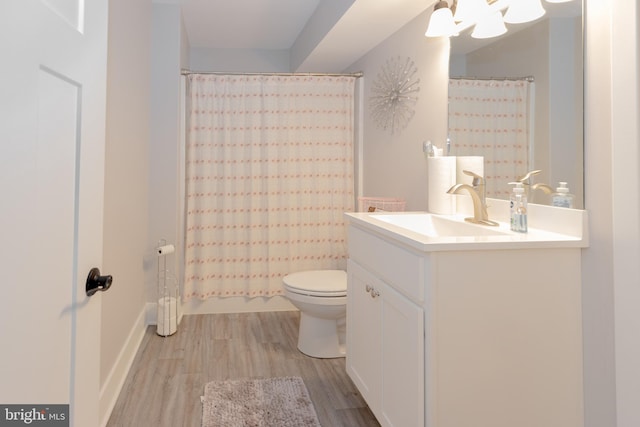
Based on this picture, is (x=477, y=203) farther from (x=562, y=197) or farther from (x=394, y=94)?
(x=394, y=94)

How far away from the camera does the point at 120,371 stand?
2.19 meters

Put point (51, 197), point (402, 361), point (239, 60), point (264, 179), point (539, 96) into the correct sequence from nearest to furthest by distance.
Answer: point (51, 197), point (402, 361), point (539, 96), point (264, 179), point (239, 60)

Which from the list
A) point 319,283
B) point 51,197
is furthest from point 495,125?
point 51,197

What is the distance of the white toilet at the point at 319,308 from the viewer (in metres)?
→ 2.47

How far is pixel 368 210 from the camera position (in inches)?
110

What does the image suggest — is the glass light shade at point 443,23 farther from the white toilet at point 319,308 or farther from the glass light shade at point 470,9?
the white toilet at point 319,308

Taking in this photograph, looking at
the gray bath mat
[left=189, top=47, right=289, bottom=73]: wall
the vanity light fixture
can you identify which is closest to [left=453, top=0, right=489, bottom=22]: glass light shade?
the vanity light fixture

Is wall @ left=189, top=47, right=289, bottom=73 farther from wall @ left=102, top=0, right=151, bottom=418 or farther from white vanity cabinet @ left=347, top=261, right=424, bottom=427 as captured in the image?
white vanity cabinet @ left=347, top=261, right=424, bottom=427

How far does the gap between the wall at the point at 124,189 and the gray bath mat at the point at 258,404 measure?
18.1 inches

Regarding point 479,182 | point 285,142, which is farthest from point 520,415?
point 285,142

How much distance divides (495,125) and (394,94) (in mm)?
1113

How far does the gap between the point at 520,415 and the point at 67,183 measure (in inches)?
54.0

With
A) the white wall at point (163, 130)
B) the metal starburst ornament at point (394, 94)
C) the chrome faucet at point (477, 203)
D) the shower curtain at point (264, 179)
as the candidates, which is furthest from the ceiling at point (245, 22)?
the chrome faucet at point (477, 203)

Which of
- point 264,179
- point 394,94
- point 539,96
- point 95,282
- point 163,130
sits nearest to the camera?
point 95,282
